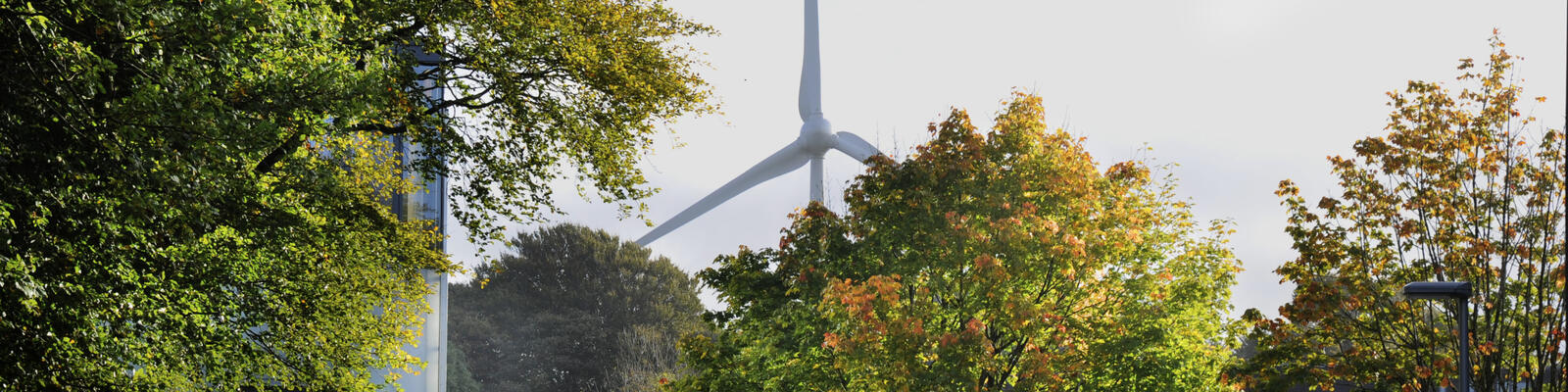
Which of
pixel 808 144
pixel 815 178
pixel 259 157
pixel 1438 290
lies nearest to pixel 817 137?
pixel 808 144

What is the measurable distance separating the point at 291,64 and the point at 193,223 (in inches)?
60.3

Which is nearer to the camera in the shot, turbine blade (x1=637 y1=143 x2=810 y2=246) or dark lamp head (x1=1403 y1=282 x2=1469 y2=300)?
dark lamp head (x1=1403 y1=282 x2=1469 y2=300)

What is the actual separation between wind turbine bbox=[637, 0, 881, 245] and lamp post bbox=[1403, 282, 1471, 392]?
23.8m

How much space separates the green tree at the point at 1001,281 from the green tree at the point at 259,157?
4053 millimetres

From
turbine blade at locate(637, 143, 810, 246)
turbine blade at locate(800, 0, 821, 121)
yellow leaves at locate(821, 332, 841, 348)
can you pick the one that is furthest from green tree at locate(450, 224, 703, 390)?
yellow leaves at locate(821, 332, 841, 348)

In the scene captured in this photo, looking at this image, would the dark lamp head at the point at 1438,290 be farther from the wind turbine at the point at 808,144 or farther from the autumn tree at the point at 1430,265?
the wind turbine at the point at 808,144

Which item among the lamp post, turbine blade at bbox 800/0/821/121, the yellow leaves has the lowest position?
the lamp post

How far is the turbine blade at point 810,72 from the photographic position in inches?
1463

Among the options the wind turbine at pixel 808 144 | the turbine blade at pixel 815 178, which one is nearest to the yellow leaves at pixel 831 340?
the turbine blade at pixel 815 178

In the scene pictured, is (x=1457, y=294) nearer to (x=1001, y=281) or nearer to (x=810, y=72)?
(x=1001, y=281)

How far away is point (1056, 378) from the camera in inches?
651

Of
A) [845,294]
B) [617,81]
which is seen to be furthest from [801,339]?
[617,81]

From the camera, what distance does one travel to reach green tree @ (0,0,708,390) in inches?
347

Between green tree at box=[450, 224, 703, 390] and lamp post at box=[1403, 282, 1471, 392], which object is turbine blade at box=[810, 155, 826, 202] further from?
lamp post at box=[1403, 282, 1471, 392]
